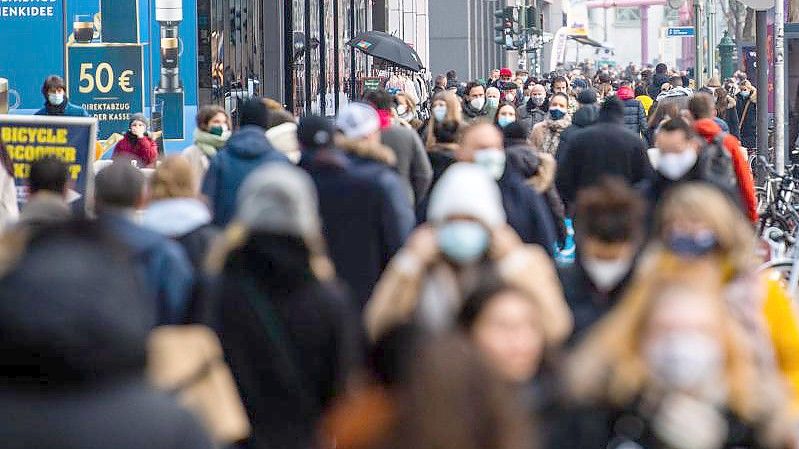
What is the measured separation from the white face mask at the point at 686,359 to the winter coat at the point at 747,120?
909 inches

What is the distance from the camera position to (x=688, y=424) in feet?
15.8

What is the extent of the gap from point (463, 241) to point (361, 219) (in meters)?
3.06

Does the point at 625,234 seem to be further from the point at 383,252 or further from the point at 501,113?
the point at 501,113

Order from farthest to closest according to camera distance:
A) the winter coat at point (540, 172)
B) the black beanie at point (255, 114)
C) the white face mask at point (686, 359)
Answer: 1. the winter coat at point (540, 172)
2. the black beanie at point (255, 114)
3. the white face mask at point (686, 359)

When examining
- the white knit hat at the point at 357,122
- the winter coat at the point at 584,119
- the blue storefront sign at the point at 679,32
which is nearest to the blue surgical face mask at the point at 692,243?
the white knit hat at the point at 357,122

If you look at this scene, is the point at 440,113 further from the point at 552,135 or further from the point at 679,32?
the point at 679,32

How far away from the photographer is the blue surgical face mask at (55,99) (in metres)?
15.5

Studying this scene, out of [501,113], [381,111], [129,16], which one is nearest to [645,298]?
[381,111]

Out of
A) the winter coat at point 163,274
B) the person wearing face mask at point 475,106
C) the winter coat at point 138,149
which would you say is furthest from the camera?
the person wearing face mask at point 475,106

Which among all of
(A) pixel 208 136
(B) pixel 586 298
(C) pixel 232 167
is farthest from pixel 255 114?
(B) pixel 586 298

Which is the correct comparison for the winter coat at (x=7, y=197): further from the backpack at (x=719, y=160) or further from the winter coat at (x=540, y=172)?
the backpack at (x=719, y=160)

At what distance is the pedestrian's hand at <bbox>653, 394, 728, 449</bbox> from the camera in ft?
15.8

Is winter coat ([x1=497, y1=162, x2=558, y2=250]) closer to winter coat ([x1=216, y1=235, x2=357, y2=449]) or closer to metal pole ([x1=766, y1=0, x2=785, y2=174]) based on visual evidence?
winter coat ([x1=216, y1=235, x2=357, y2=449])

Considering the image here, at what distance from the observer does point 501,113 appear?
16.7m
